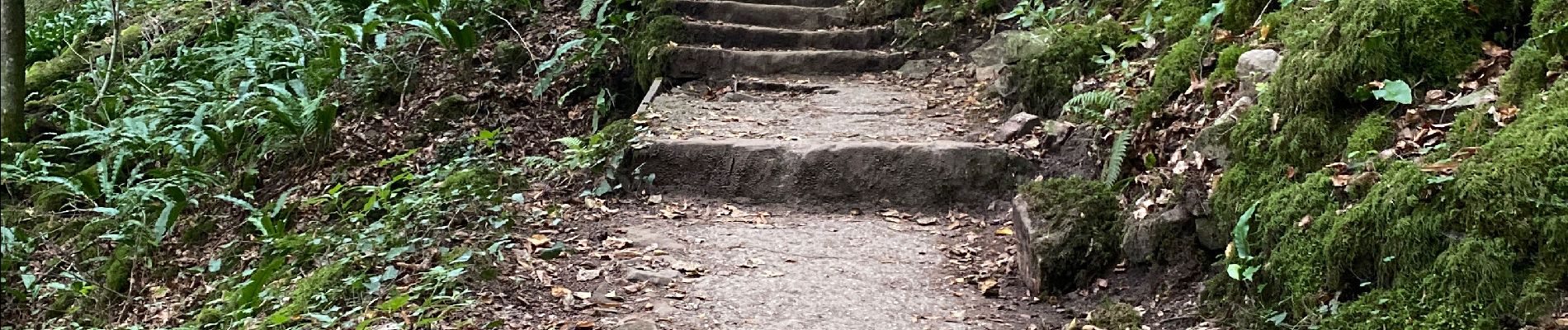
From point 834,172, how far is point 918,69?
227cm

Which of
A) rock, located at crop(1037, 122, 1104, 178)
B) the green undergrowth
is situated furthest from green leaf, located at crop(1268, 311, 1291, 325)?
rock, located at crop(1037, 122, 1104, 178)

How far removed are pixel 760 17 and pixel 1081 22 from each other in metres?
2.90

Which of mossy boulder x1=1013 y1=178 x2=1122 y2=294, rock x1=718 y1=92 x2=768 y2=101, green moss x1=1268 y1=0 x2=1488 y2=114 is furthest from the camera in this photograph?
rock x1=718 y1=92 x2=768 y2=101

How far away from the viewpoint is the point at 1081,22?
6.14 meters

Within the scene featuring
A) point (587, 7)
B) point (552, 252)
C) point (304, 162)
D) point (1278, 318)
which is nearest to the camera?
point (1278, 318)

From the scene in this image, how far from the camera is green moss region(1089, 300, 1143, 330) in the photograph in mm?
3354

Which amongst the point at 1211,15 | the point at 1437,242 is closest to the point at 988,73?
the point at 1211,15

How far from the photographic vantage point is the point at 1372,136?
132 inches

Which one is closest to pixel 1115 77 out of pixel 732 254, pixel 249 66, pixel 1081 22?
pixel 1081 22

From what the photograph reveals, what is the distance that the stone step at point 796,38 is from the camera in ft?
25.8

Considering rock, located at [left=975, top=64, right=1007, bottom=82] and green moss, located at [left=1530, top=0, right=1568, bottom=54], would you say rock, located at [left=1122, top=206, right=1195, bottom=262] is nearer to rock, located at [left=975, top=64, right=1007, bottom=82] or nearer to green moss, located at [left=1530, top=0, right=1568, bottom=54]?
green moss, located at [left=1530, top=0, right=1568, bottom=54]

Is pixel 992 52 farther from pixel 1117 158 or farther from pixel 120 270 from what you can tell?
pixel 120 270

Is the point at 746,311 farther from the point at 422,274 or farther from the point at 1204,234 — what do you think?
the point at 1204,234

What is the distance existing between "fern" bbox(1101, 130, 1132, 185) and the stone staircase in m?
0.76
